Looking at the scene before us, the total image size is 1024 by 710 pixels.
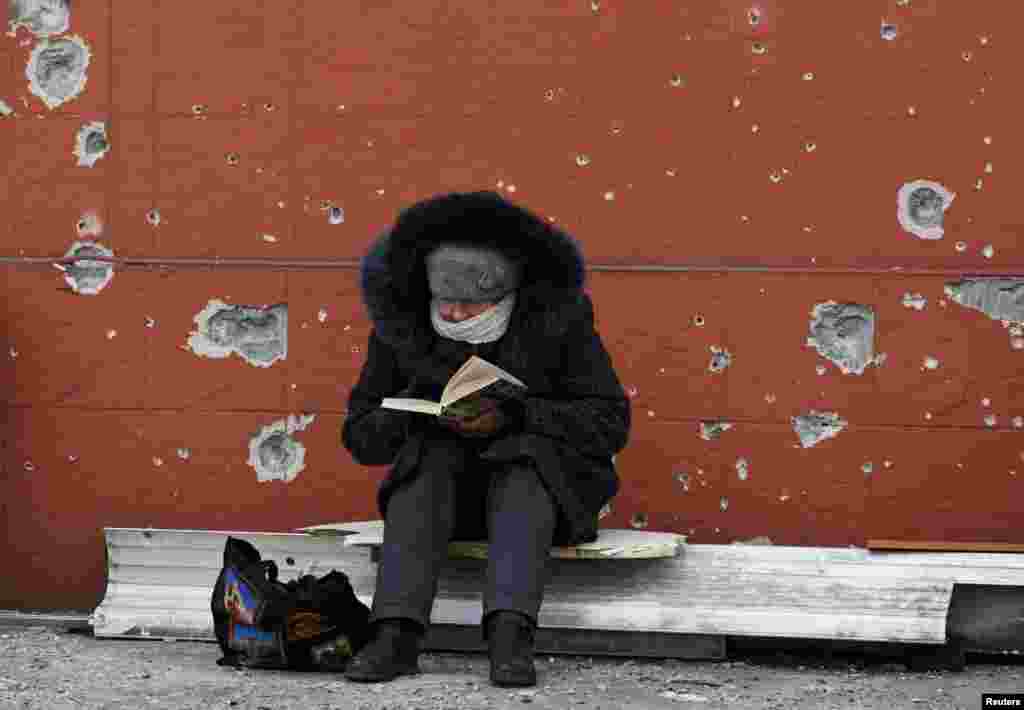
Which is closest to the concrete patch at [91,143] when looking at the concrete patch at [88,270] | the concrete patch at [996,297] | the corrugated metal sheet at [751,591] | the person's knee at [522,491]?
the concrete patch at [88,270]

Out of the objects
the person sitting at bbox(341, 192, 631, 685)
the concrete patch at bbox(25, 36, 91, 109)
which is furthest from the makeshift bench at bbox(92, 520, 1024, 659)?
the concrete patch at bbox(25, 36, 91, 109)

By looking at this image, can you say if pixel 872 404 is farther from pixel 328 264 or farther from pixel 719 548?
pixel 328 264

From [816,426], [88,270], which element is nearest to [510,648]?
[816,426]

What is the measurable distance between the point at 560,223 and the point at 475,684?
4.83ft

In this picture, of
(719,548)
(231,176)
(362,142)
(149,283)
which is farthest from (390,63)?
(719,548)

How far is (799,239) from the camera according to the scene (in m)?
5.02

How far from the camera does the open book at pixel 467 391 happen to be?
4.28 m

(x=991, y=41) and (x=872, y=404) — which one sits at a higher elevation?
(x=991, y=41)

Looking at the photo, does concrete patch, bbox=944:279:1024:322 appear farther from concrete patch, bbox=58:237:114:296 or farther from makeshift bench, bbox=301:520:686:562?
concrete patch, bbox=58:237:114:296

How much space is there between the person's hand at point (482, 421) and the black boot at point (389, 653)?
50 centimetres

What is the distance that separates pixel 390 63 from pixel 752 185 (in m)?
1.10

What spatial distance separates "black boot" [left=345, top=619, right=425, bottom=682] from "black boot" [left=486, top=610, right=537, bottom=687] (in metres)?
0.19

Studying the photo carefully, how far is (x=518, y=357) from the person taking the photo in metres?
4.57

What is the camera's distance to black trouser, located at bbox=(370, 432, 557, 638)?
427 centimetres
